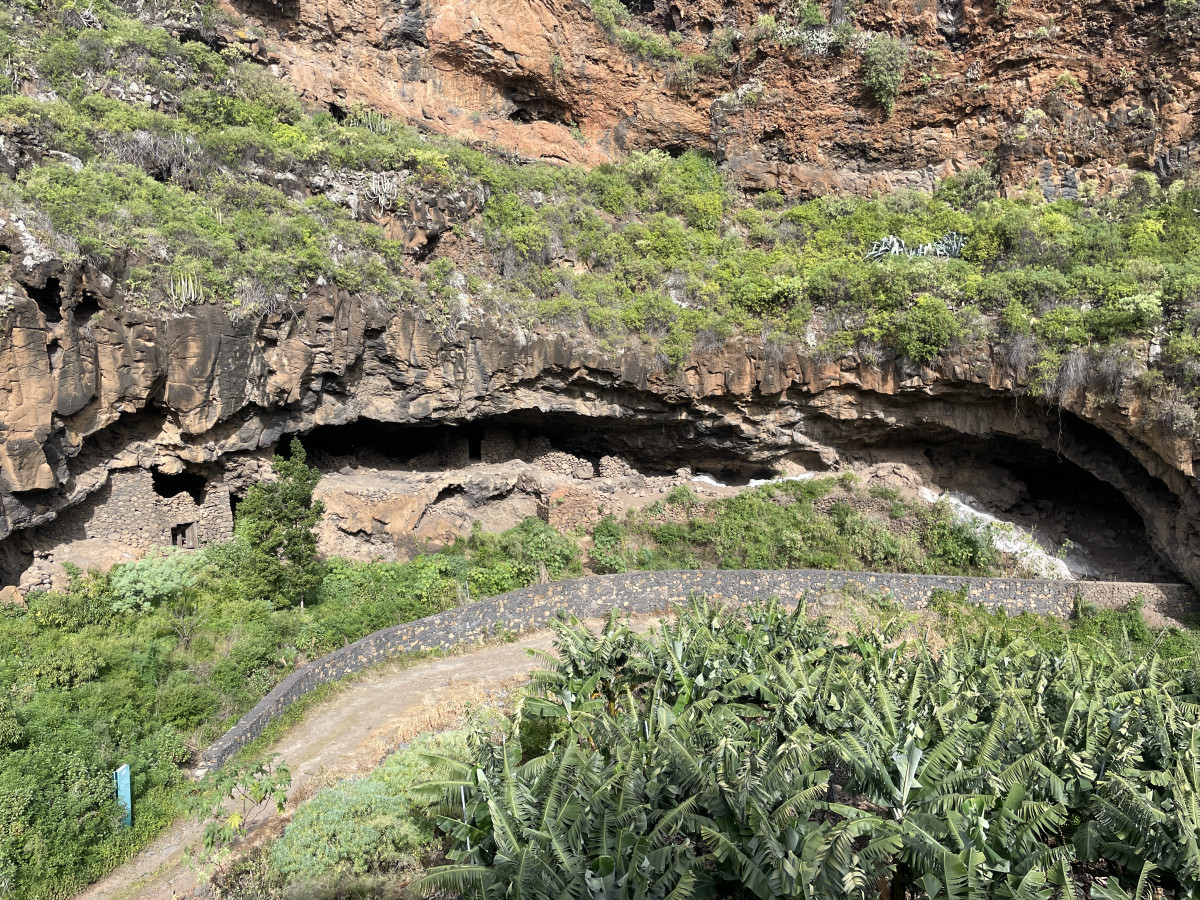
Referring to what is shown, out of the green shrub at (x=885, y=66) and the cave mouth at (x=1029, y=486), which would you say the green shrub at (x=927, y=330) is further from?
the green shrub at (x=885, y=66)

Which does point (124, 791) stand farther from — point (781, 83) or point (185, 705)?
point (781, 83)

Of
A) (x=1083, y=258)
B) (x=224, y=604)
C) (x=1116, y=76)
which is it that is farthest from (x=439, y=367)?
(x=1116, y=76)

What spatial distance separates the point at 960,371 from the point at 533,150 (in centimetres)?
1818

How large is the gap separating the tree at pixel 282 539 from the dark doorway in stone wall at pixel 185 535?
5.49 ft

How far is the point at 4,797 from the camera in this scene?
709cm

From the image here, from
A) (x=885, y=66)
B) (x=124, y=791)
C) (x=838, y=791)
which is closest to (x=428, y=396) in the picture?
(x=124, y=791)

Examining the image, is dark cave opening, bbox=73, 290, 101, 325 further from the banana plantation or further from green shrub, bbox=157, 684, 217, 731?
the banana plantation

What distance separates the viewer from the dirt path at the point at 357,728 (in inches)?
288

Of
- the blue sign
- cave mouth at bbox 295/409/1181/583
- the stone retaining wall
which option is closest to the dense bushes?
the stone retaining wall

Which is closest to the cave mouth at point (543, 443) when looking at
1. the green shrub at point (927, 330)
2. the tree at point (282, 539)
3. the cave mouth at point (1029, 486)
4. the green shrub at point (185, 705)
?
the cave mouth at point (1029, 486)

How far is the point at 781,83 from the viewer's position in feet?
86.0

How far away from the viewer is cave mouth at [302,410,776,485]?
19078 millimetres

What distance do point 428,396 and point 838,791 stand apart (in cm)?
1341

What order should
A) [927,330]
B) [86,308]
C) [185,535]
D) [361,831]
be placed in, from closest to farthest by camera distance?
1. [361,831]
2. [86,308]
3. [185,535]
4. [927,330]
